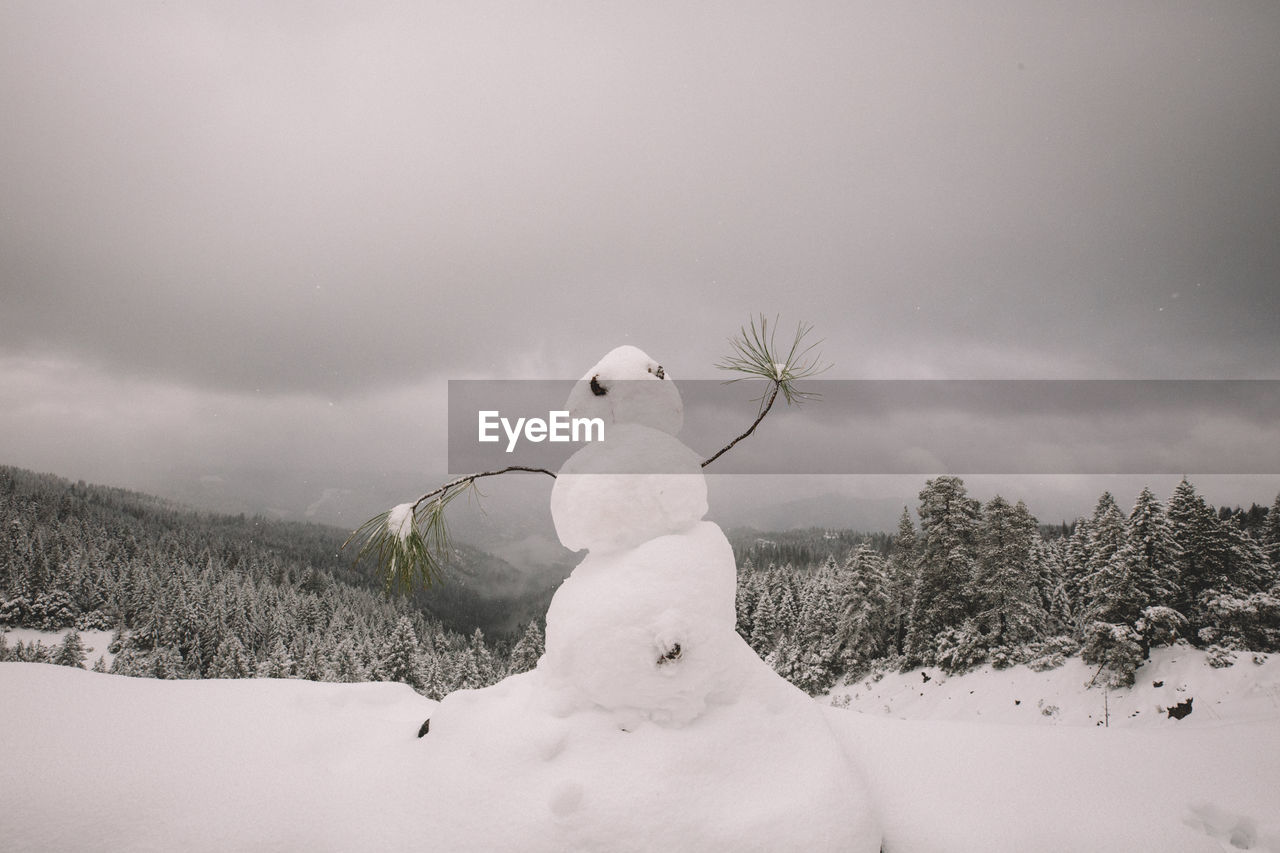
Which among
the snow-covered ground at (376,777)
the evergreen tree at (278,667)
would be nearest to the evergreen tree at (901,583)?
the snow-covered ground at (376,777)

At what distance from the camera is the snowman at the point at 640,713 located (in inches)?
110

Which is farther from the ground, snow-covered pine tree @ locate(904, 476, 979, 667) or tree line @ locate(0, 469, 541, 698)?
snow-covered pine tree @ locate(904, 476, 979, 667)

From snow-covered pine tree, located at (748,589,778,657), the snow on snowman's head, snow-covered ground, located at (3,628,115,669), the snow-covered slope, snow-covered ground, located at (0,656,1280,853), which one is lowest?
snow-covered ground, located at (3,628,115,669)

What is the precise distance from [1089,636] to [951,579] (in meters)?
4.78

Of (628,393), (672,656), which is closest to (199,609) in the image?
(628,393)

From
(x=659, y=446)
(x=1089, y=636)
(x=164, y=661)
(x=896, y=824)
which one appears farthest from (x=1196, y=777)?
(x=164, y=661)

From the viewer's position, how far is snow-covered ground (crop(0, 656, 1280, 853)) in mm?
2750

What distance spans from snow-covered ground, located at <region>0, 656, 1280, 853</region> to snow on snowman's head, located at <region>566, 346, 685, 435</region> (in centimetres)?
252

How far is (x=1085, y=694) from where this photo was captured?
1647cm

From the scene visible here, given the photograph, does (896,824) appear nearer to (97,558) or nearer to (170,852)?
(170,852)

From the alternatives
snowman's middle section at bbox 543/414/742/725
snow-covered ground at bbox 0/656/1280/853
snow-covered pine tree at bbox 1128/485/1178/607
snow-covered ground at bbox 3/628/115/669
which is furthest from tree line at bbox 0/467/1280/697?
snow-covered ground at bbox 0/656/1280/853

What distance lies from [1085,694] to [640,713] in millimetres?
21222

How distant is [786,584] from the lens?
36.8 metres

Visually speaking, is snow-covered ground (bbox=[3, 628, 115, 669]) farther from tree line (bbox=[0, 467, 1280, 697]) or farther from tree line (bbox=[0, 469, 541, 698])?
tree line (bbox=[0, 467, 1280, 697])
